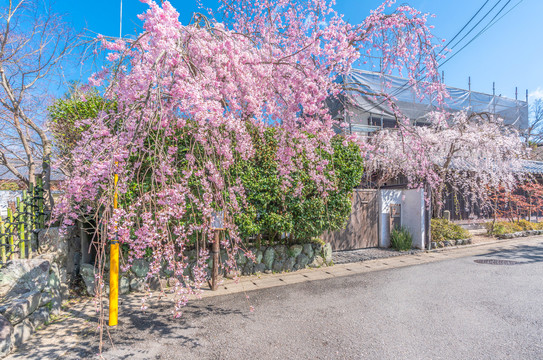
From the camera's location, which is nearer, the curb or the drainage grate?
the curb

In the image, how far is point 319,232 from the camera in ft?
21.9

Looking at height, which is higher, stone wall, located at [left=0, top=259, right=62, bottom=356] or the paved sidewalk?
stone wall, located at [left=0, top=259, right=62, bottom=356]

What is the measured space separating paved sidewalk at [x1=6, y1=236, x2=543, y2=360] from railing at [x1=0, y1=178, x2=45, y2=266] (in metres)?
1.17

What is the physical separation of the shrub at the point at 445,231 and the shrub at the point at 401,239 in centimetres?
122

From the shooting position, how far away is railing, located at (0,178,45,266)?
3955mm

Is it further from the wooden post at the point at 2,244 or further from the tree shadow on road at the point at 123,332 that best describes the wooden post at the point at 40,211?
the tree shadow on road at the point at 123,332

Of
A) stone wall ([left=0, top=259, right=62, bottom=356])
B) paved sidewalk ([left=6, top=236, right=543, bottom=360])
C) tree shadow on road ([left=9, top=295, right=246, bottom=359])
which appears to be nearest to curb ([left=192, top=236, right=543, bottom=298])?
paved sidewalk ([left=6, top=236, right=543, bottom=360])

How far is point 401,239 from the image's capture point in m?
8.47

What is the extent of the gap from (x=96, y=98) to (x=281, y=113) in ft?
11.8

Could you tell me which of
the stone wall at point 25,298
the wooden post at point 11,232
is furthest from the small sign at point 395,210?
the wooden post at point 11,232

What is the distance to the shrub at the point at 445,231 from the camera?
9242mm

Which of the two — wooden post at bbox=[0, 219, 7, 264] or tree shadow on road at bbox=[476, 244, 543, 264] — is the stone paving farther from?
wooden post at bbox=[0, 219, 7, 264]

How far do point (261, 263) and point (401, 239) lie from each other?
481 cm

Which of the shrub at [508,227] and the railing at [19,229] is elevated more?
the railing at [19,229]
